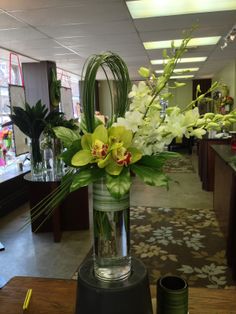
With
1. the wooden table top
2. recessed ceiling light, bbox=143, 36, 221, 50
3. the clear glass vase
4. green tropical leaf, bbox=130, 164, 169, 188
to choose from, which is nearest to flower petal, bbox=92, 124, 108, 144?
green tropical leaf, bbox=130, 164, 169, 188

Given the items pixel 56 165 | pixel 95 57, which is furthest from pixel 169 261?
pixel 95 57

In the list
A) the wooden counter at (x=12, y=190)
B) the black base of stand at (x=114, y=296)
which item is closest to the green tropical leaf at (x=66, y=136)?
the black base of stand at (x=114, y=296)

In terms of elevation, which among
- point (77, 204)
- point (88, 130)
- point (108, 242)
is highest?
point (88, 130)

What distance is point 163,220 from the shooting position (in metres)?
4.08

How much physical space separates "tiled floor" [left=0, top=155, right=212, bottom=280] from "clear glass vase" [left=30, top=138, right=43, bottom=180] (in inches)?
27.8

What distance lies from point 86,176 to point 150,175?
17cm

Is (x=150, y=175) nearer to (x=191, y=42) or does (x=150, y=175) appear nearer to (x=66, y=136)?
(x=66, y=136)

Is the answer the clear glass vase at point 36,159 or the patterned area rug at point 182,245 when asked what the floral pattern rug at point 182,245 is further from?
the clear glass vase at point 36,159

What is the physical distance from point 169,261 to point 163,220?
1142 millimetres

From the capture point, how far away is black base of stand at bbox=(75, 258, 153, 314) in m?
0.84

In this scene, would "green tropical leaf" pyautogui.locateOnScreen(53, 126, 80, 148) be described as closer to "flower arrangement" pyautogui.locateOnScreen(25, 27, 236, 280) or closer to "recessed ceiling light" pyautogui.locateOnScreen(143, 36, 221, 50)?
"flower arrangement" pyautogui.locateOnScreen(25, 27, 236, 280)

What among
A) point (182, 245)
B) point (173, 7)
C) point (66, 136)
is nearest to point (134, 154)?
point (66, 136)

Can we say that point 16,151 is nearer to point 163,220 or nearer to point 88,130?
point 163,220

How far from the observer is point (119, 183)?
0.80 metres
